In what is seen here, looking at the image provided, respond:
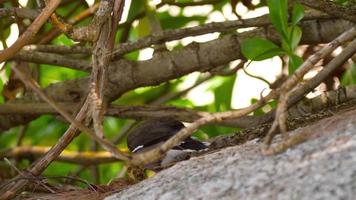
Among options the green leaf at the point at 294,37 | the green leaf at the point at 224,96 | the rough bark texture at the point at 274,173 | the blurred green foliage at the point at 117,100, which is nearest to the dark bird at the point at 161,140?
the rough bark texture at the point at 274,173

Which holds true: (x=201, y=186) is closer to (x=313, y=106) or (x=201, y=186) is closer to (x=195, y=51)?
(x=313, y=106)

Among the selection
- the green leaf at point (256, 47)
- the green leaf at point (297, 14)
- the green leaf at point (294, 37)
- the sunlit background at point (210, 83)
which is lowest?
the sunlit background at point (210, 83)

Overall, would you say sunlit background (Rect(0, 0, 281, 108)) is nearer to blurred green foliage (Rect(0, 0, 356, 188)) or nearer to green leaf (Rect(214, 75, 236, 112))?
blurred green foliage (Rect(0, 0, 356, 188))

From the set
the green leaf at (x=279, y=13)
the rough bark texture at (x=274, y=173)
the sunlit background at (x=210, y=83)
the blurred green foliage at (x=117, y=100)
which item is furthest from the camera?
the sunlit background at (x=210, y=83)

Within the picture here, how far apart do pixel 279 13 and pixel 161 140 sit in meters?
0.29

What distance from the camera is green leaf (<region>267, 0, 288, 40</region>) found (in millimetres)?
1266

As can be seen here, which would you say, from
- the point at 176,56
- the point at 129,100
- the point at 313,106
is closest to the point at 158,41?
the point at 176,56

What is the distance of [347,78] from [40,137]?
95cm

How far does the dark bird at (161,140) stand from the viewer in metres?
1.27

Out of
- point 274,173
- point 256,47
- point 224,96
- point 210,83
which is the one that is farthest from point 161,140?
point 210,83

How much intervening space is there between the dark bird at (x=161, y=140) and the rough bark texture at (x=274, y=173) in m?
0.10

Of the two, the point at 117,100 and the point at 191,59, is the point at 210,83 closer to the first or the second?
the point at 117,100

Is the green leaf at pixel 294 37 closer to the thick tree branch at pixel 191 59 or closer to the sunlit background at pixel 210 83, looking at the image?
the thick tree branch at pixel 191 59

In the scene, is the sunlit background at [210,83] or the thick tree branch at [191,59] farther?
the sunlit background at [210,83]
